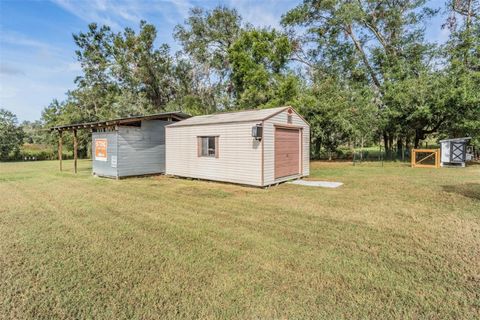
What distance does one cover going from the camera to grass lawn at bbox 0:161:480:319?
2.27 m

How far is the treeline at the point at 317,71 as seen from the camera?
14.2m

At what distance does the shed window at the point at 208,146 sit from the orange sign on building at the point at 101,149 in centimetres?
434

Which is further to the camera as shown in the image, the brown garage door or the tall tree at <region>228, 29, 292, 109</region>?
the tall tree at <region>228, 29, 292, 109</region>

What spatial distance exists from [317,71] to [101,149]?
17.7 metres

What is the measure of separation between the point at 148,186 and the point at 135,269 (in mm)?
6017

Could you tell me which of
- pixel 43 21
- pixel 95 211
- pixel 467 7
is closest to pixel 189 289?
pixel 95 211

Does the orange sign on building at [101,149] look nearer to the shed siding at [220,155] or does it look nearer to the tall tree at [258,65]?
the shed siding at [220,155]

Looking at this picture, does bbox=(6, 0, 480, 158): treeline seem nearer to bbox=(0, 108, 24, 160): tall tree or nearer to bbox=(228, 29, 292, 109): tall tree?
bbox=(228, 29, 292, 109): tall tree

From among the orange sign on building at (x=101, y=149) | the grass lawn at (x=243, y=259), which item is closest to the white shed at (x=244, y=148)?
the grass lawn at (x=243, y=259)

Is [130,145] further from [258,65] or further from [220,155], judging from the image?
[258,65]

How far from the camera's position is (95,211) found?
18.0 feet

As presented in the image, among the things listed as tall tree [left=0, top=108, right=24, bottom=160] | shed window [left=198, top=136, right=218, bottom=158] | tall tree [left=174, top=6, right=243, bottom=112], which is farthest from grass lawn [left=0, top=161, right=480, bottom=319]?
tall tree [left=0, top=108, right=24, bottom=160]

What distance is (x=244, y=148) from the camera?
27.3ft

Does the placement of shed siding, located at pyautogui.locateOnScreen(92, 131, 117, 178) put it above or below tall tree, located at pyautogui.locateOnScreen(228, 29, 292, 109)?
below
